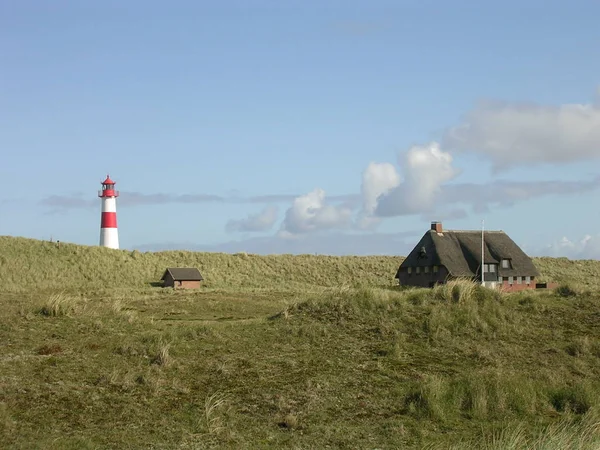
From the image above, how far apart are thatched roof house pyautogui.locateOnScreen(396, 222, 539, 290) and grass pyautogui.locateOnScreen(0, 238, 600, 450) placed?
3059cm

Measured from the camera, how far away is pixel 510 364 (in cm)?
2050

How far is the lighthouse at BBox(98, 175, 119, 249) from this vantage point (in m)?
74.5

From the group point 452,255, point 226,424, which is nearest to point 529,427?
point 226,424

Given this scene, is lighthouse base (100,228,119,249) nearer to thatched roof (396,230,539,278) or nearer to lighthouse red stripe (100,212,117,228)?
lighthouse red stripe (100,212,117,228)

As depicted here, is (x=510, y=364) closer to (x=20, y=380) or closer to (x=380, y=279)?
(x=20, y=380)

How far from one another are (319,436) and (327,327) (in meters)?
8.46

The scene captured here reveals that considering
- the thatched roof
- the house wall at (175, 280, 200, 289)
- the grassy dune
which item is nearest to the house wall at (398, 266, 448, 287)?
the thatched roof

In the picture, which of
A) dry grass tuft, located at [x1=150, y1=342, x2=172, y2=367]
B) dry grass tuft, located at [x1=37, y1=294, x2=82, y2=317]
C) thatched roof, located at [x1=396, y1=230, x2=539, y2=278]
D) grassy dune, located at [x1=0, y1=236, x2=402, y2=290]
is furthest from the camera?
grassy dune, located at [x1=0, y1=236, x2=402, y2=290]

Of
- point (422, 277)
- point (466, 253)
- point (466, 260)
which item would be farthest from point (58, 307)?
point (466, 253)

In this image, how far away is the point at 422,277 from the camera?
6147cm

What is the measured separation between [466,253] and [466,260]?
2.25 feet

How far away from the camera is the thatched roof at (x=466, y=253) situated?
59125mm

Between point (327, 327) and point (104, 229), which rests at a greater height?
→ point (104, 229)

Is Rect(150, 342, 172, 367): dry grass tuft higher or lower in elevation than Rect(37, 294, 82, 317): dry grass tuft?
lower
